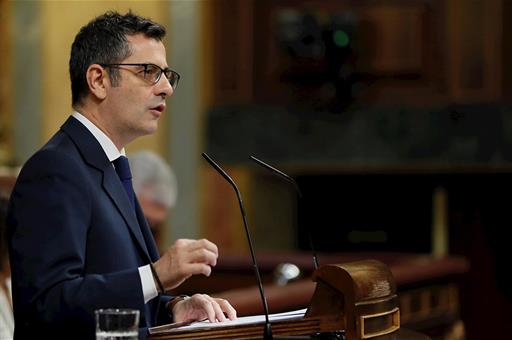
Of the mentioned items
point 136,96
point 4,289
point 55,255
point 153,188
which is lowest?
point 4,289

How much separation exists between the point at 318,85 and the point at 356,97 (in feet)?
1.04

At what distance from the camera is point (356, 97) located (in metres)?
8.59

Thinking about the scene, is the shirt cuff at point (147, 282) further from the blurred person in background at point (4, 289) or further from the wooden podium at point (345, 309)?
the blurred person in background at point (4, 289)

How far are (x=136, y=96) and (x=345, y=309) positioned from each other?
0.59 meters

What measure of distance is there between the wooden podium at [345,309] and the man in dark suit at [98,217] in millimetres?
141

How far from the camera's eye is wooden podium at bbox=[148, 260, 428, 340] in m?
2.07

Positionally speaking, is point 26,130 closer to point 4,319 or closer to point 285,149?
point 285,149

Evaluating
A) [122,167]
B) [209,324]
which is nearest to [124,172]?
[122,167]

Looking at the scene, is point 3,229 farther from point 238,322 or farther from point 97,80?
point 238,322

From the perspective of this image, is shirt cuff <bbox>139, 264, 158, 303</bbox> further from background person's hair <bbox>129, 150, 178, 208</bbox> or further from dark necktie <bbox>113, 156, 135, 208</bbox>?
background person's hair <bbox>129, 150, 178, 208</bbox>

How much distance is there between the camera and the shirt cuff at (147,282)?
204 centimetres

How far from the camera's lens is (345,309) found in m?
2.09

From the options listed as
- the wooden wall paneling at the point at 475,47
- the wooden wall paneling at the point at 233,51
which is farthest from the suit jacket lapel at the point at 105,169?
the wooden wall paneling at the point at 233,51

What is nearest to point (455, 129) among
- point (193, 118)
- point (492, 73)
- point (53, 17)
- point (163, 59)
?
point (492, 73)
